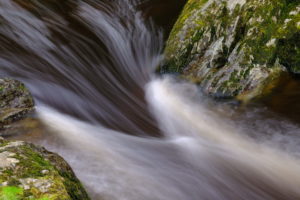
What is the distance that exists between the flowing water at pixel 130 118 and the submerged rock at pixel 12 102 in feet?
0.98

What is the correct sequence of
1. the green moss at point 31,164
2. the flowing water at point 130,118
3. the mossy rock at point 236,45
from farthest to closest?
1. the mossy rock at point 236,45
2. the flowing water at point 130,118
3. the green moss at point 31,164

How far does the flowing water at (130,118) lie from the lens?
4441mm

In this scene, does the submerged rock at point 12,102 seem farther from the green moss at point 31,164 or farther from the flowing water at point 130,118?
the green moss at point 31,164

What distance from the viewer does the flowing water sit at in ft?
14.6

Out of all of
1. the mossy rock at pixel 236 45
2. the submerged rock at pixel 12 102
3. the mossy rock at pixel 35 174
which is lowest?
the mossy rock at pixel 35 174

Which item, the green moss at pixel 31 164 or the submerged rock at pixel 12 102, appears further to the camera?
the submerged rock at pixel 12 102

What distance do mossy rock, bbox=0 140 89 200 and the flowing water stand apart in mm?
960

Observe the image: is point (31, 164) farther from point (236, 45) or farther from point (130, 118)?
point (236, 45)

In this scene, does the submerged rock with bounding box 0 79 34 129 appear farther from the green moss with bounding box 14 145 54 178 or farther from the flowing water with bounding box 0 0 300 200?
the green moss with bounding box 14 145 54 178

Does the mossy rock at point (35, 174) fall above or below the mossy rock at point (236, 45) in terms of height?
below

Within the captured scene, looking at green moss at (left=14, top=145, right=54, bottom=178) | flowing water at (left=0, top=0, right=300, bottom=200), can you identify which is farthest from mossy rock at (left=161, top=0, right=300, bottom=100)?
green moss at (left=14, top=145, right=54, bottom=178)

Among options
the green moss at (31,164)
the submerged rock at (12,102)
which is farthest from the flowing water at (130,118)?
the green moss at (31,164)

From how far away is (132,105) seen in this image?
21.6 feet

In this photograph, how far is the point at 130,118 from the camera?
6125 mm
